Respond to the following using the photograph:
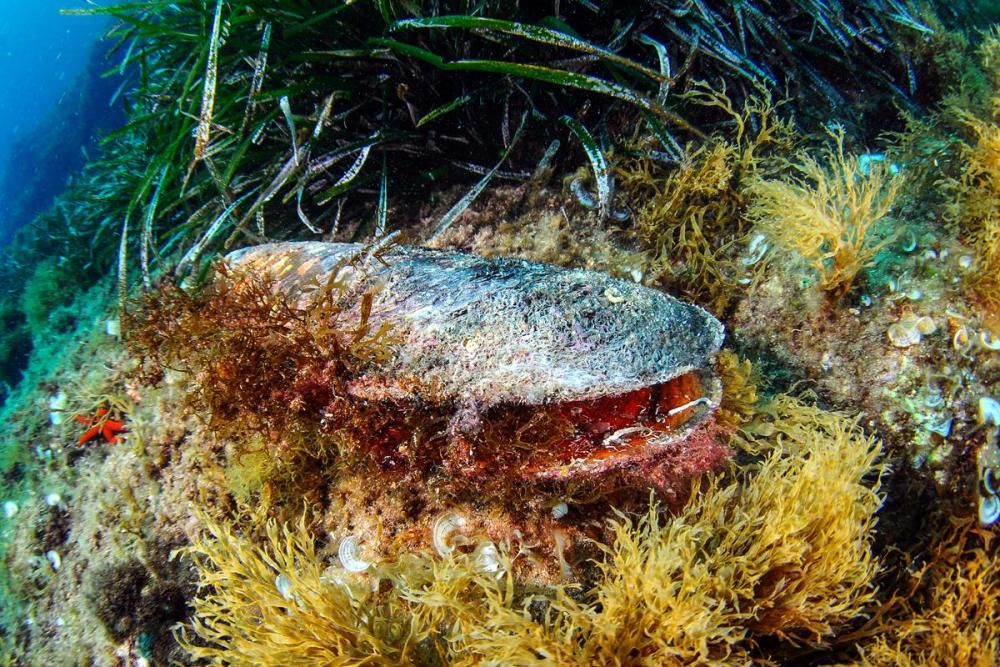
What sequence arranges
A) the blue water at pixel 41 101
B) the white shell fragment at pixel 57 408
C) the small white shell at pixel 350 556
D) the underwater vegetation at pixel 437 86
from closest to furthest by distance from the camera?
the small white shell at pixel 350 556, the underwater vegetation at pixel 437 86, the white shell fragment at pixel 57 408, the blue water at pixel 41 101

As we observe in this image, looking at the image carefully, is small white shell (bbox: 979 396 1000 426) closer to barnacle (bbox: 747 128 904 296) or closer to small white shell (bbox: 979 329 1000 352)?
small white shell (bbox: 979 329 1000 352)

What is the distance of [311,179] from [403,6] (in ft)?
3.72

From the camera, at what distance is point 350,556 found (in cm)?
198

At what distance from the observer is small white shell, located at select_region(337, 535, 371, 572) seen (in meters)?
1.94

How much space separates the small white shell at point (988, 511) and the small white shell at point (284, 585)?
8.43 feet

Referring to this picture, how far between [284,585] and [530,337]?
1.26 m

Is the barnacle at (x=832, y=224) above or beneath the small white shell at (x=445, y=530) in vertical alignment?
above

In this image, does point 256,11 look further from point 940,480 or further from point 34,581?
point 940,480

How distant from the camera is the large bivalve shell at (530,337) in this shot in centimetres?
181

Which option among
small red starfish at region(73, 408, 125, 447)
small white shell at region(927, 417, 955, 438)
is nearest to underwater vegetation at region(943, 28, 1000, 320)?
small white shell at region(927, 417, 955, 438)

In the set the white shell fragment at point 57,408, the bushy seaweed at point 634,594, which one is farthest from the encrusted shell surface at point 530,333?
the white shell fragment at point 57,408

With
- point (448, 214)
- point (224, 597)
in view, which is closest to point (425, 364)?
point (224, 597)

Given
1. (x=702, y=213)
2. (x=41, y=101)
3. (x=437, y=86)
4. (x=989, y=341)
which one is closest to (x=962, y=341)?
(x=989, y=341)

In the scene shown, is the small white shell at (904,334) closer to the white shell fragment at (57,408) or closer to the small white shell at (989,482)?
the small white shell at (989,482)
